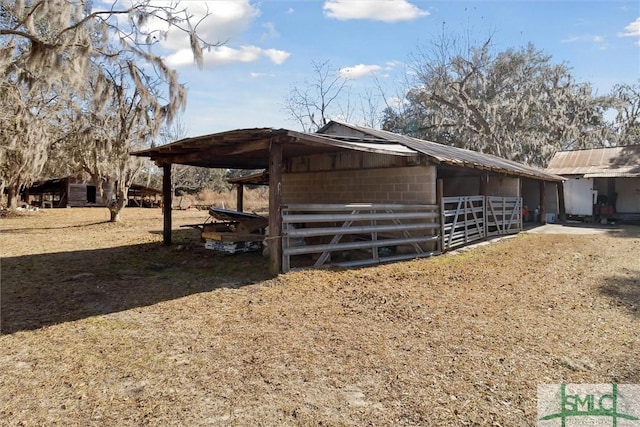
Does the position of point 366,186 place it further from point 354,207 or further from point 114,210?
point 114,210

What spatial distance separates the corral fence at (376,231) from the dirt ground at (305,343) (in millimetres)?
697

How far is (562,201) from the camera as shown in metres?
19.1

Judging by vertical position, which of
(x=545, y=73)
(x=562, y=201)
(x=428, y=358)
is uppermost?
(x=545, y=73)

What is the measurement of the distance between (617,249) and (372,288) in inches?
299

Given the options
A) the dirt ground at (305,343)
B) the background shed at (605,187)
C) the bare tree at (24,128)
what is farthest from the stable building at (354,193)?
the bare tree at (24,128)

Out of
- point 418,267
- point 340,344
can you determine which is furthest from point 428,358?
point 418,267

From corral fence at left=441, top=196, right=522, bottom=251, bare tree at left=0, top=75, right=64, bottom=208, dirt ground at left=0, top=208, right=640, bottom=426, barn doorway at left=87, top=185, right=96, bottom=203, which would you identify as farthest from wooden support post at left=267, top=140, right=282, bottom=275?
barn doorway at left=87, top=185, right=96, bottom=203

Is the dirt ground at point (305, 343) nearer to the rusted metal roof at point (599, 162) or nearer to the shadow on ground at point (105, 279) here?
→ the shadow on ground at point (105, 279)

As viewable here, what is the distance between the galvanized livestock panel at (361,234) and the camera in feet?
22.7

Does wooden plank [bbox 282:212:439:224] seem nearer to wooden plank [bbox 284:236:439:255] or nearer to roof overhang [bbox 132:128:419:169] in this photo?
wooden plank [bbox 284:236:439:255]

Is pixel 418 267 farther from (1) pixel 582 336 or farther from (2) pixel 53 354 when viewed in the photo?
(2) pixel 53 354

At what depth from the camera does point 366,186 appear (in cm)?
1053

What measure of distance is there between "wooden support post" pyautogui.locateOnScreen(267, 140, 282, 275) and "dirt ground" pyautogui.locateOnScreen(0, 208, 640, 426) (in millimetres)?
382

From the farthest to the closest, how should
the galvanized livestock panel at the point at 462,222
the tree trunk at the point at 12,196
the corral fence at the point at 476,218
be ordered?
the tree trunk at the point at 12,196
the corral fence at the point at 476,218
the galvanized livestock panel at the point at 462,222
